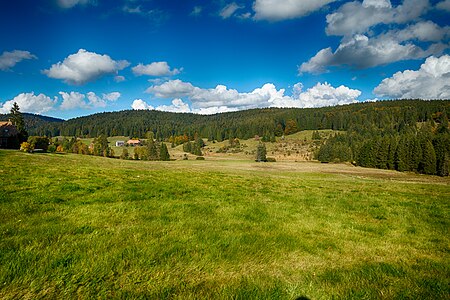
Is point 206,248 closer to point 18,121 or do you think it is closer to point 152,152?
point 18,121

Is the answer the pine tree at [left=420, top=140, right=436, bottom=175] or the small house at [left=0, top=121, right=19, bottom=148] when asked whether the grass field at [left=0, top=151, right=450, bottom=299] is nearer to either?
the small house at [left=0, top=121, right=19, bottom=148]

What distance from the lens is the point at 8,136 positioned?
64562mm

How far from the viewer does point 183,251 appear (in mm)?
6285

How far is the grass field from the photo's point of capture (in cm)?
486

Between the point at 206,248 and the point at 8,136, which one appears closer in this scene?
the point at 206,248

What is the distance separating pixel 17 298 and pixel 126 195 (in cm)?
738

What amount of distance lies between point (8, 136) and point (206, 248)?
260ft

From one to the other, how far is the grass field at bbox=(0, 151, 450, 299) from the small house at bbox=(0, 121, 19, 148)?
223 ft

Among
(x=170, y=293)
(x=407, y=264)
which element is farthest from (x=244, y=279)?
(x=407, y=264)

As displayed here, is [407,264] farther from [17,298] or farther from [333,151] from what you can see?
[333,151]

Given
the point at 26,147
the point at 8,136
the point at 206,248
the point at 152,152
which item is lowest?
the point at 152,152

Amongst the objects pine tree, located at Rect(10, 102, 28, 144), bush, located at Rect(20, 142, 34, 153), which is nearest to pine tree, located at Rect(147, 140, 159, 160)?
pine tree, located at Rect(10, 102, 28, 144)

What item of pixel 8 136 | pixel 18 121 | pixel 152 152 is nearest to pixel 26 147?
pixel 8 136

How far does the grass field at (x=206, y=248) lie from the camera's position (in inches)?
191
